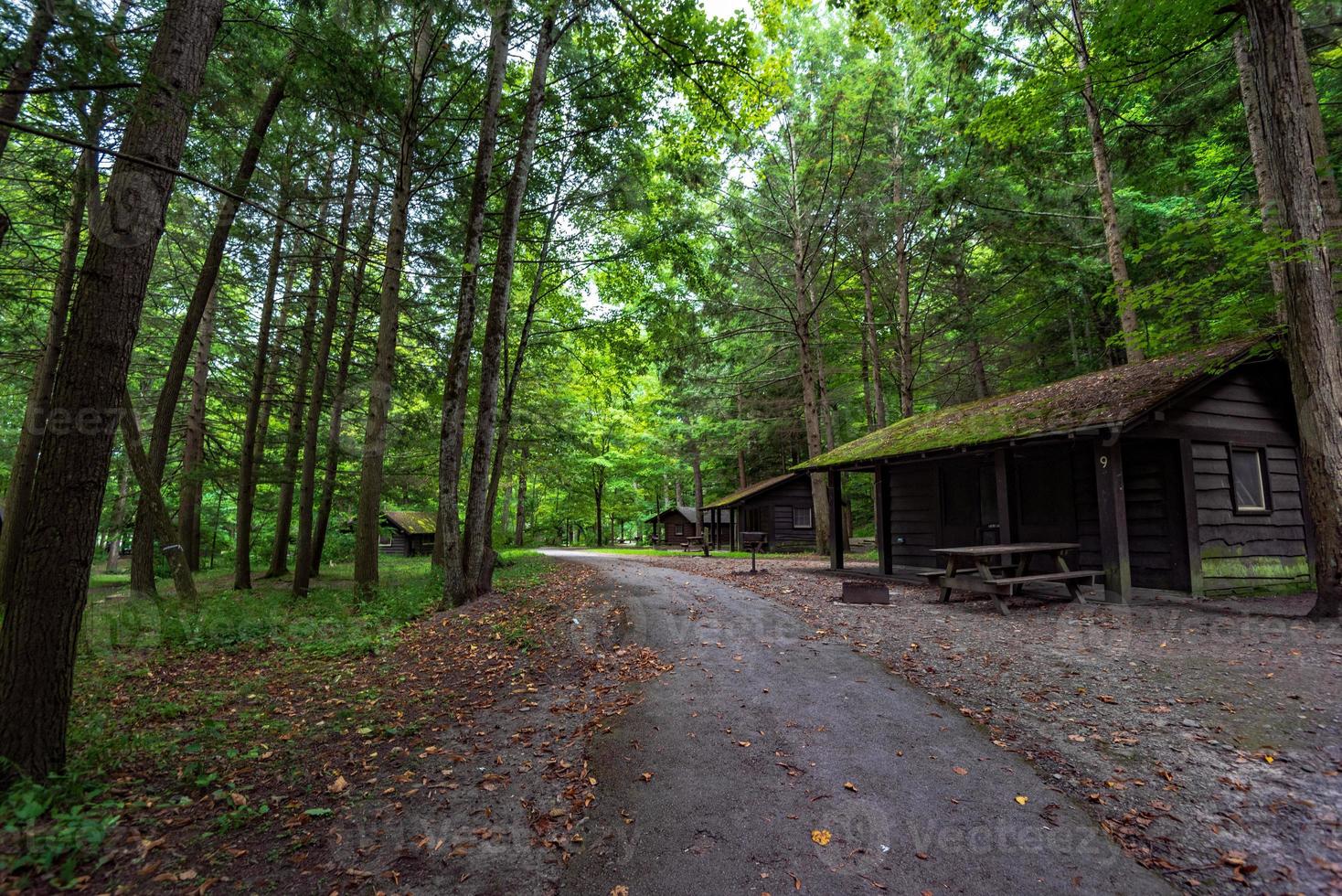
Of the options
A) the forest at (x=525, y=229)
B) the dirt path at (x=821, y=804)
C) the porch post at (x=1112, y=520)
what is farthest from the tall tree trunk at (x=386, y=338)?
the porch post at (x=1112, y=520)

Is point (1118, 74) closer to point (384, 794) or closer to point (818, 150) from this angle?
point (818, 150)

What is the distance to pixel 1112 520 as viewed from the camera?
9492 millimetres

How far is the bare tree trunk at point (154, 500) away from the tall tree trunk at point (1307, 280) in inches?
683

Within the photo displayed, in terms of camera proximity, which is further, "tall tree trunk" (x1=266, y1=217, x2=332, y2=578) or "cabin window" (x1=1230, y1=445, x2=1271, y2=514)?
"tall tree trunk" (x1=266, y1=217, x2=332, y2=578)

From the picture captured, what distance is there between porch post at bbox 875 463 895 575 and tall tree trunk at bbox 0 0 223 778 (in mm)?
13589

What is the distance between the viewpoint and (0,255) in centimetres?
918

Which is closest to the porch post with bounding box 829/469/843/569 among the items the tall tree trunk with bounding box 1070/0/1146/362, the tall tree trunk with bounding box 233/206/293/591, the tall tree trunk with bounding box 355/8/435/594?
the tall tree trunk with bounding box 1070/0/1146/362

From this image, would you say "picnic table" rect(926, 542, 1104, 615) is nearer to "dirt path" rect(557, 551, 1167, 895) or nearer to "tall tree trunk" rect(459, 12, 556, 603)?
"dirt path" rect(557, 551, 1167, 895)

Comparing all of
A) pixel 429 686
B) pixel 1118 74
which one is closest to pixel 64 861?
pixel 429 686

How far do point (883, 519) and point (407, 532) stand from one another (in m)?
36.2

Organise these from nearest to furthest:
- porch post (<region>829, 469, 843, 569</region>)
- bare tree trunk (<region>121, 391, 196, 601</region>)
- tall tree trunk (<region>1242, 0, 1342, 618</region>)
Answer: tall tree trunk (<region>1242, 0, 1342, 618</region>) < bare tree trunk (<region>121, 391, 196, 601</region>) < porch post (<region>829, 469, 843, 569</region>)

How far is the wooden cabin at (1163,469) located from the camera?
9516 mm

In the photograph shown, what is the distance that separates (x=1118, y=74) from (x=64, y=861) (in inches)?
683

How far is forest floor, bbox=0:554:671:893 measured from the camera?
2.92 meters
